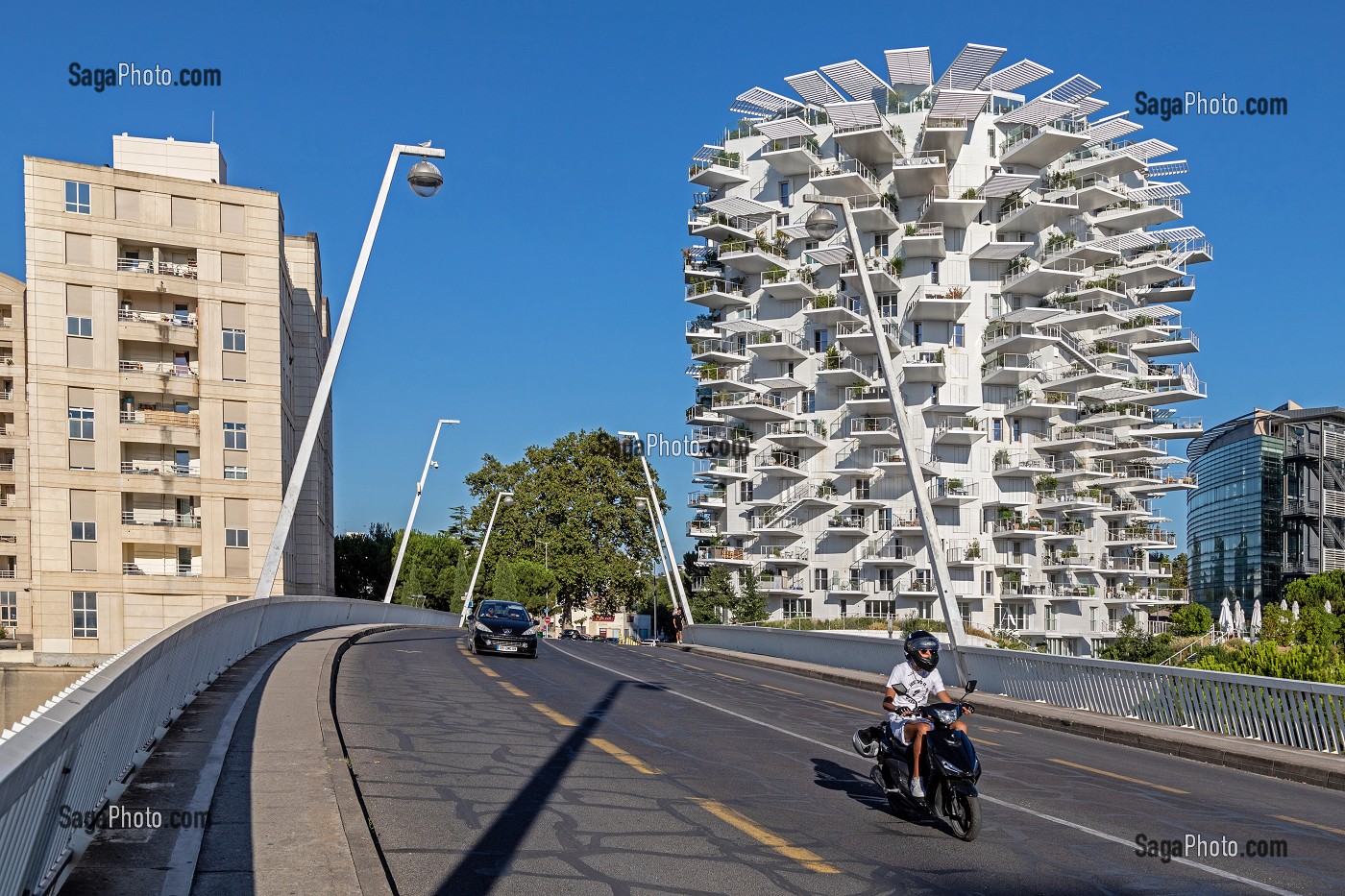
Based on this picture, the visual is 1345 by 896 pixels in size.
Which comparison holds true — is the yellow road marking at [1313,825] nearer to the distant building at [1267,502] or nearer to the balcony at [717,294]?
the balcony at [717,294]

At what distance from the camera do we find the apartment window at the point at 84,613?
6250 centimetres

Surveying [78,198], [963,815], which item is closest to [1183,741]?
[963,815]

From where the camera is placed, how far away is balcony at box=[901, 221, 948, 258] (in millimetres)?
81625

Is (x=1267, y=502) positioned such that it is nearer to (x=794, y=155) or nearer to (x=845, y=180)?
(x=845, y=180)

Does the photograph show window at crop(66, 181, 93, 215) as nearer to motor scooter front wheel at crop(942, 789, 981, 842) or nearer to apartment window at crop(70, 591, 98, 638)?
apartment window at crop(70, 591, 98, 638)

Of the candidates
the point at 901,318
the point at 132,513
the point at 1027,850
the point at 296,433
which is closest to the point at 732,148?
the point at 901,318

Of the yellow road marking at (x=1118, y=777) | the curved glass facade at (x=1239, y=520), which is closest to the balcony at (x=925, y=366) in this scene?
the curved glass facade at (x=1239, y=520)

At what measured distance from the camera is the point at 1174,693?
63.3 feet

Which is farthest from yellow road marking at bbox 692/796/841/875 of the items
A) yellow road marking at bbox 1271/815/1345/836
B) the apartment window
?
the apartment window

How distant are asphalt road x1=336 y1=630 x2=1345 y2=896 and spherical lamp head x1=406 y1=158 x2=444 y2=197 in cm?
966

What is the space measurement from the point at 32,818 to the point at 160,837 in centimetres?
201

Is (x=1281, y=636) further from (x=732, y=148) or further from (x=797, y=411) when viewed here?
(x=732, y=148)

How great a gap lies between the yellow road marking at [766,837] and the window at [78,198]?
63422 mm

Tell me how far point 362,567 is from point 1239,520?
265ft
